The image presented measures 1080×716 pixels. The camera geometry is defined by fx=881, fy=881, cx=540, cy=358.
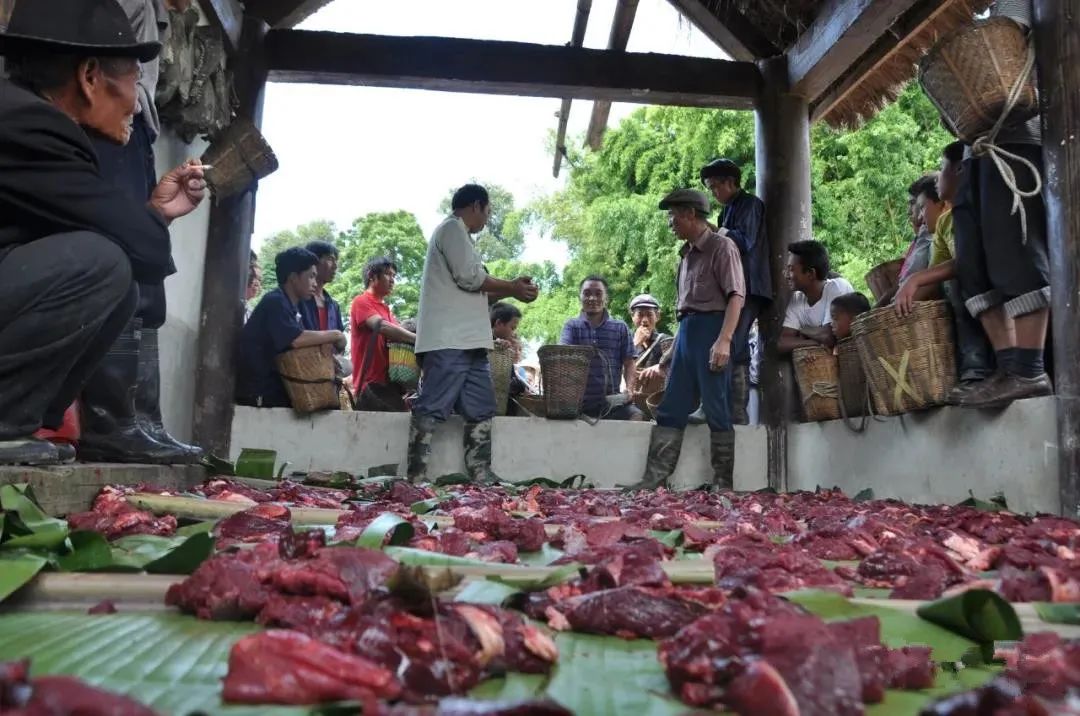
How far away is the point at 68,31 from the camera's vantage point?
2672mm

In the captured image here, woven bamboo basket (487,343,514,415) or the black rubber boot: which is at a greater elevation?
Result: woven bamboo basket (487,343,514,415)

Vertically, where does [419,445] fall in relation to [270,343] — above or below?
below

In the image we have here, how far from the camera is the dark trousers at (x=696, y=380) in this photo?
221 inches

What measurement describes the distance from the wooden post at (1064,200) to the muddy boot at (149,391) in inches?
139

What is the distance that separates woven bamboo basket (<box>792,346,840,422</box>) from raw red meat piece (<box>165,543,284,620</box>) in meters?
4.79

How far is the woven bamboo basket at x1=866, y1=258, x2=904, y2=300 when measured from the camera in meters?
5.62

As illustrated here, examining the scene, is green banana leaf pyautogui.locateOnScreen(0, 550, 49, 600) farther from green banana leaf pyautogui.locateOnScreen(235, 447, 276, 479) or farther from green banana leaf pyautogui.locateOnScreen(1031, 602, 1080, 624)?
green banana leaf pyautogui.locateOnScreen(235, 447, 276, 479)

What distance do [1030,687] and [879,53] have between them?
227 inches

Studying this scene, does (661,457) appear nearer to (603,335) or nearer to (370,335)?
(603,335)

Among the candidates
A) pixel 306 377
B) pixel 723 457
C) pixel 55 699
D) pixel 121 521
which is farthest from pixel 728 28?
pixel 55 699

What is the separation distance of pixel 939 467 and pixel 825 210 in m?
11.8

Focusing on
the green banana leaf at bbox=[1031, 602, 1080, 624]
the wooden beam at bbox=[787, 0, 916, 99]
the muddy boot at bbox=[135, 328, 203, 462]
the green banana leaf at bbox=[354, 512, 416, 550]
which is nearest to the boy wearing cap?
the wooden beam at bbox=[787, 0, 916, 99]

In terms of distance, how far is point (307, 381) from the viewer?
580 centimetres

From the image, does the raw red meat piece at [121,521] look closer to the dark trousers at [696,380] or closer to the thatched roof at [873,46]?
the dark trousers at [696,380]
